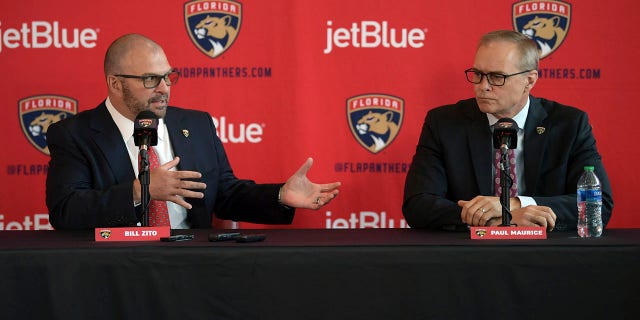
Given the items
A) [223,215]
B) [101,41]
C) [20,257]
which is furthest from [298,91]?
[20,257]

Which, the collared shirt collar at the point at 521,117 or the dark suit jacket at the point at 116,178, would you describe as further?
the collared shirt collar at the point at 521,117

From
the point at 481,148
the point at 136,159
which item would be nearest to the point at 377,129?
the point at 481,148

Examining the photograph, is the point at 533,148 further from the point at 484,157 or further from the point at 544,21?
the point at 544,21

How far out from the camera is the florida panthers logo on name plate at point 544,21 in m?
4.06

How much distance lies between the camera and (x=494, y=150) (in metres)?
3.34

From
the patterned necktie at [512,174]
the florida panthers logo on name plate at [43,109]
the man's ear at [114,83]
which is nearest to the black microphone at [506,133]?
the patterned necktie at [512,174]

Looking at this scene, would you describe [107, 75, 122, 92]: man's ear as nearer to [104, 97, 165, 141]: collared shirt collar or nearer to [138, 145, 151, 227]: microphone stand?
[104, 97, 165, 141]: collared shirt collar

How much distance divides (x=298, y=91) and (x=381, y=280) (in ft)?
6.81

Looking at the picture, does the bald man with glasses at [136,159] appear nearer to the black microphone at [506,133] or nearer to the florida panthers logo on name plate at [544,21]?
the black microphone at [506,133]

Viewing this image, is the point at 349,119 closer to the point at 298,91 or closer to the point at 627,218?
the point at 298,91

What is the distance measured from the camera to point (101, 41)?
414 cm

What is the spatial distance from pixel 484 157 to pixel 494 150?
59mm

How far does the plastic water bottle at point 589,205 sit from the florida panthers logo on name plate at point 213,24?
201 cm

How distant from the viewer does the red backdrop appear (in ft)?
13.3
